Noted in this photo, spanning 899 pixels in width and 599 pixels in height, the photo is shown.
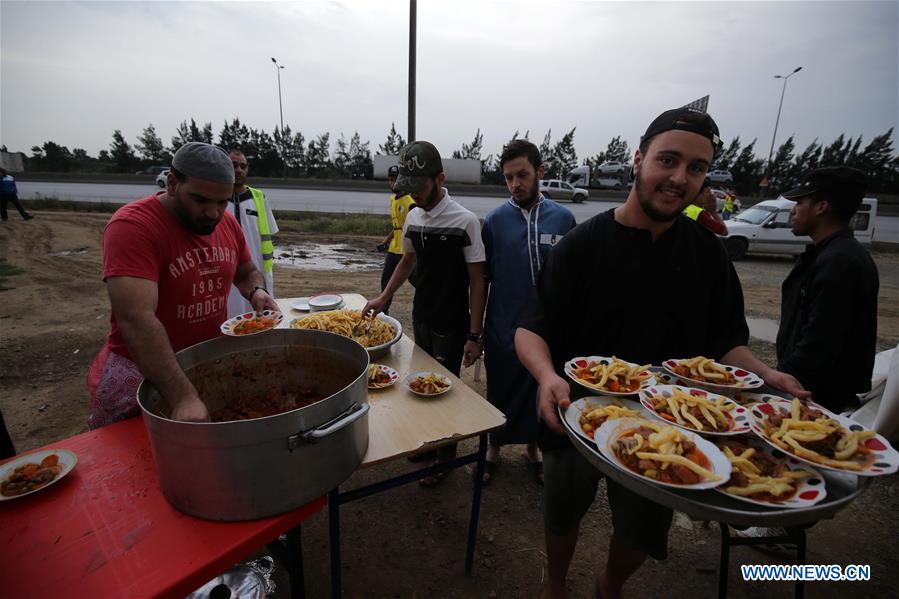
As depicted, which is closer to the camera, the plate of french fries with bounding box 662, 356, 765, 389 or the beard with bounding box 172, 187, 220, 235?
the plate of french fries with bounding box 662, 356, 765, 389

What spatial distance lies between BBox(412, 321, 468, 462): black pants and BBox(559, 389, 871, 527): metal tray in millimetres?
1818

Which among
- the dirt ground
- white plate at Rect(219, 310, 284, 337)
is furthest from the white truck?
white plate at Rect(219, 310, 284, 337)

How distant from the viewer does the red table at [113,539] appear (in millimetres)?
1075

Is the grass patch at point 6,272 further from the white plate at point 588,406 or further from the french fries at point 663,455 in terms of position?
the french fries at point 663,455

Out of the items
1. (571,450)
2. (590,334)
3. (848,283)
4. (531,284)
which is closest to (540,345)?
(590,334)

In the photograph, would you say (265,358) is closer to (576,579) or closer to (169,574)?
(169,574)

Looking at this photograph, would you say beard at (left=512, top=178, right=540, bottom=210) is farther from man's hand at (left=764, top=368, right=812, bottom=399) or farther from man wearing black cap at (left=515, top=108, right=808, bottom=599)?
man's hand at (left=764, top=368, right=812, bottom=399)

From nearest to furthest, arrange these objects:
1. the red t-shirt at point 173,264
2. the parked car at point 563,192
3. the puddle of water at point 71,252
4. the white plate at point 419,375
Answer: the red t-shirt at point 173,264, the white plate at point 419,375, the puddle of water at point 71,252, the parked car at point 563,192

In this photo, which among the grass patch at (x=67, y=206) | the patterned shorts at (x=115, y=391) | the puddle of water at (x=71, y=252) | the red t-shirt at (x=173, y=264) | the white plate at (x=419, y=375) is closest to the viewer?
the red t-shirt at (x=173, y=264)

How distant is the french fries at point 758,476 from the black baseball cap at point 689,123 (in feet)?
3.66

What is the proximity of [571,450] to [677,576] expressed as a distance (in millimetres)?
1563

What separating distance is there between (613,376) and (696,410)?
0.30m

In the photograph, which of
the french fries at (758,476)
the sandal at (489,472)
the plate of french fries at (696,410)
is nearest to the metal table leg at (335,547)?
the plate of french fries at (696,410)

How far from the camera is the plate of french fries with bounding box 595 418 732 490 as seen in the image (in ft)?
3.81
